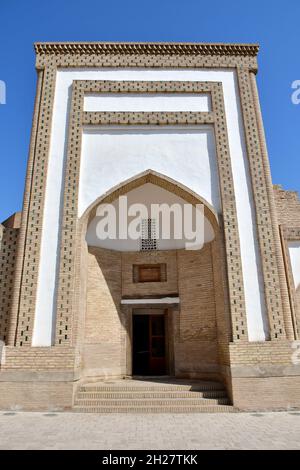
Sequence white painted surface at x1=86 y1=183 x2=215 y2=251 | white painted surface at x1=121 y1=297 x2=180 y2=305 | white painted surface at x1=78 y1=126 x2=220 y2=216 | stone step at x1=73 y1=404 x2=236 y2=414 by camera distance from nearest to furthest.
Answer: stone step at x1=73 y1=404 x2=236 y2=414 < white painted surface at x1=78 y1=126 x2=220 y2=216 < white painted surface at x1=86 y1=183 x2=215 y2=251 < white painted surface at x1=121 y1=297 x2=180 y2=305

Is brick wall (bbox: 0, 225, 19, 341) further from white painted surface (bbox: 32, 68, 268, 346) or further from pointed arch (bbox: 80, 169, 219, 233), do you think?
pointed arch (bbox: 80, 169, 219, 233)

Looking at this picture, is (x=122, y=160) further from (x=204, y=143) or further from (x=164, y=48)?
(x=164, y=48)

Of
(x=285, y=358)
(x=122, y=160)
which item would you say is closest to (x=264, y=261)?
(x=285, y=358)

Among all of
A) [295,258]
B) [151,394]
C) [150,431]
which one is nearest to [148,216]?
[295,258]

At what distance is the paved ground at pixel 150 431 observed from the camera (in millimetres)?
3574

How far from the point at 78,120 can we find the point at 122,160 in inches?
50.1

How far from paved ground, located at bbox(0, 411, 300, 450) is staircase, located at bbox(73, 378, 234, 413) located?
0.77ft

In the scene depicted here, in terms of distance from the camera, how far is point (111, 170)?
669cm

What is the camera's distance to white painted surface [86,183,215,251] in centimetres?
744

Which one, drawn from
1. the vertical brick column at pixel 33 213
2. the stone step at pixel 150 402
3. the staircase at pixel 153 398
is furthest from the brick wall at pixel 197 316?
the vertical brick column at pixel 33 213

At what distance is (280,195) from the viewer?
7582mm


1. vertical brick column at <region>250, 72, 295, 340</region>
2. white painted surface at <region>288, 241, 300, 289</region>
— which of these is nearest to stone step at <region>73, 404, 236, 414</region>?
vertical brick column at <region>250, 72, 295, 340</region>

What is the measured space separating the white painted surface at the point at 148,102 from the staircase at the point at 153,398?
5.47 m
